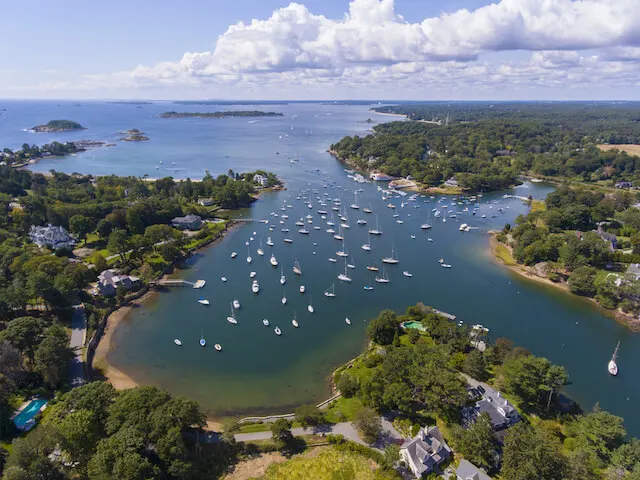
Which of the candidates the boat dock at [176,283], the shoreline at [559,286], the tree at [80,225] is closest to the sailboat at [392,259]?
the shoreline at [559,286]

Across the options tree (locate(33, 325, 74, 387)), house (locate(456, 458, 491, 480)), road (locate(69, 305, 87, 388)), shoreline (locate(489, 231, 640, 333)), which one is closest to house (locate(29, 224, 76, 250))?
road (locate(69, 305, 87, 388))

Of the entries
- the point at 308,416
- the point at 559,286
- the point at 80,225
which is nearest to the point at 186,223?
the point at 80,225

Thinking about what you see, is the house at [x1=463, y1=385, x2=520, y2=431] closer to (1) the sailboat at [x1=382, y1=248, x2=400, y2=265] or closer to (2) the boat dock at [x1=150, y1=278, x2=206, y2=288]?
(1) the sailboat at [x1=382, y1=248, x2=400, y2=265]

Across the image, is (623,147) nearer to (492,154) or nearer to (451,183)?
(492,154)

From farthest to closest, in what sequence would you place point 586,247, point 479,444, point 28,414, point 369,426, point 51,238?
1. point 51,238
2. point 586,247
3. point 28,414
4. point 369,426
5. point 479,444

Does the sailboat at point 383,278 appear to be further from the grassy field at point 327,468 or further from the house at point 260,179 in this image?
the house at point 260,179

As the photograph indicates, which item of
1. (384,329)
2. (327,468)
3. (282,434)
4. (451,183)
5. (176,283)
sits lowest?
(327,468)
